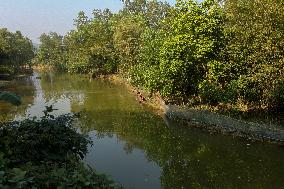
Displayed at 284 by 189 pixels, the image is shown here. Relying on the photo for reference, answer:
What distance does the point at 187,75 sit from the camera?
42.4 m

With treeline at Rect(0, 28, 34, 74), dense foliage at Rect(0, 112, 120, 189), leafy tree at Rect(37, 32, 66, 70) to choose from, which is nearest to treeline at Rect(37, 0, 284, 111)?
dense foliage at Rect(0, 112, 120, 189)

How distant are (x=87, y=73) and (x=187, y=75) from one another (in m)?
66.7

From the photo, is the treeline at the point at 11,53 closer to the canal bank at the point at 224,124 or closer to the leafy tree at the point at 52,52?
the leafy tree at the point at 52,52

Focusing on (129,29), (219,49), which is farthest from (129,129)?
(129,29)

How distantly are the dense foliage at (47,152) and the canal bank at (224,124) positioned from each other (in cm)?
1755

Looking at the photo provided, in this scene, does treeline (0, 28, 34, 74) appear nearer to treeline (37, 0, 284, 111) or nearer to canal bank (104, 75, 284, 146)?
treeline (37, 0, 284, 111)

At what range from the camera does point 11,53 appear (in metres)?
115

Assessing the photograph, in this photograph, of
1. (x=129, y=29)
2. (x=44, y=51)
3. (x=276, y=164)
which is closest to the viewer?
(x=276, y=164)

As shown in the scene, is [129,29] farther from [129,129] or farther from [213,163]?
[213,163]

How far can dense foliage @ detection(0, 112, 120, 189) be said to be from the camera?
1077cm

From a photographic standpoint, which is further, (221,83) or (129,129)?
(221,83)

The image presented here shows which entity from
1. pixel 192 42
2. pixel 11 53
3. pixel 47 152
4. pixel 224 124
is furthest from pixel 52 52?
pixel 47 152

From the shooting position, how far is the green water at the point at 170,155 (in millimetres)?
23562

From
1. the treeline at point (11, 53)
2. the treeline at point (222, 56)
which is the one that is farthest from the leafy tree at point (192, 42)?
the treeline at point (11, 53)
